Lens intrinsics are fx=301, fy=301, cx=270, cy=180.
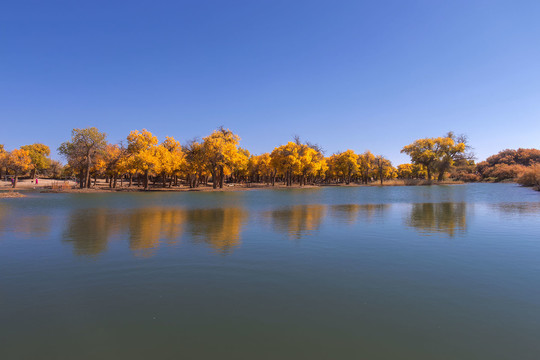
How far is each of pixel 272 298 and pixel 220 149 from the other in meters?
Answer: 67.5

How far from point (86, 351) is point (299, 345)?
3840 millimetres

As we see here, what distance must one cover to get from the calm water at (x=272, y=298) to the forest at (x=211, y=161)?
58.7 metres

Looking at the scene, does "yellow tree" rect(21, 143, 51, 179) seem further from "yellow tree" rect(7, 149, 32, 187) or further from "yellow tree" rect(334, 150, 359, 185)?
"yellow tree" rect(334, 150, 359, 185)

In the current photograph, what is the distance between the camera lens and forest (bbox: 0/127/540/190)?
68250 millimetres

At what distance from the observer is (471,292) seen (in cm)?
796

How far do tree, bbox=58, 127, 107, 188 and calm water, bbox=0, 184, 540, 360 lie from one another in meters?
57.0

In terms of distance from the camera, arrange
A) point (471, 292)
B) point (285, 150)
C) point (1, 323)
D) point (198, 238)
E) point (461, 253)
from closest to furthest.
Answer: point (1, 323), point (471, 292), point (461, 253), point (198, 238), point (285, 150)

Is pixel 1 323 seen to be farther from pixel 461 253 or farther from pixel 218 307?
pixel 461 253

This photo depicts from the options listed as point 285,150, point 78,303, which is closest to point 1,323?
point 78,303

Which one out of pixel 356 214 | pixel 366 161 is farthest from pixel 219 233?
pixel 366 161

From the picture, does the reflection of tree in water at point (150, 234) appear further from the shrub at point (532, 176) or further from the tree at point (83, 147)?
the shrub at point (532, 176)

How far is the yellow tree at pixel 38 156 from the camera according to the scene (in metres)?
110

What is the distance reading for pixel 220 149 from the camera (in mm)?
73188

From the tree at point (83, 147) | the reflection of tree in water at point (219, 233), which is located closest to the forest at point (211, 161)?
the tree at point (83, 147)
